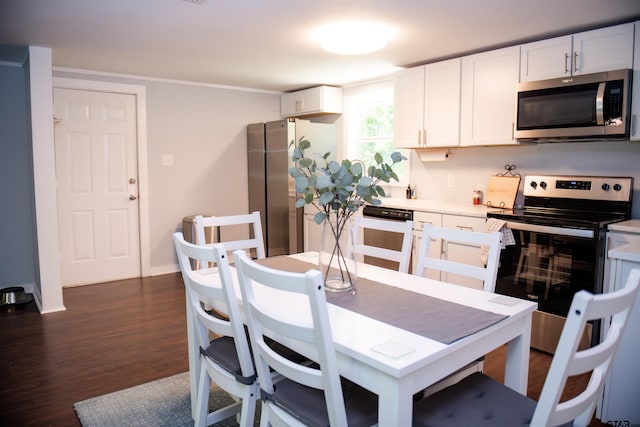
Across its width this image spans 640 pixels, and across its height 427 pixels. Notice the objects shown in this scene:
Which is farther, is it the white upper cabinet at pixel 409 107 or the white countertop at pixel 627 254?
the white upper cabinet at pixel 409 107

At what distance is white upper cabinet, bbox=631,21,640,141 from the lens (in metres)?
2.82

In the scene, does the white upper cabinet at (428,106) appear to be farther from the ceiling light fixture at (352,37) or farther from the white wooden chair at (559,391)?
the white wooden chair at (559,391)

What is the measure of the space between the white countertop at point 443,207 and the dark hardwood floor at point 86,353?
41.1 inches

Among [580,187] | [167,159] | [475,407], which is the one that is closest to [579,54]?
[580,187]

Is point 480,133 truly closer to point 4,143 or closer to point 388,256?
point 388,256

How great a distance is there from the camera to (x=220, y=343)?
2.00 metres

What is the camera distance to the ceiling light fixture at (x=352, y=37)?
3100 mm

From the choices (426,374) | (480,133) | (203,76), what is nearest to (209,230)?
(203,76)

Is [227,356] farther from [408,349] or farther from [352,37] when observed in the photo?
[352,37]

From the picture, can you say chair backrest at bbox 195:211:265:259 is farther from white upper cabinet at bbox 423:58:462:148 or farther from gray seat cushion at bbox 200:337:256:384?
white upper cabinet at bbox 423:58:462:148

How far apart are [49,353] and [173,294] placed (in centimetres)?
139

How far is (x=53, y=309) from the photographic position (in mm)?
3885

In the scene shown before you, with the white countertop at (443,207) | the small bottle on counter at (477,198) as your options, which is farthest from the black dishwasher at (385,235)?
the small bottle on counter at (477,198)

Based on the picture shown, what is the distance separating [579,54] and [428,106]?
127cm
